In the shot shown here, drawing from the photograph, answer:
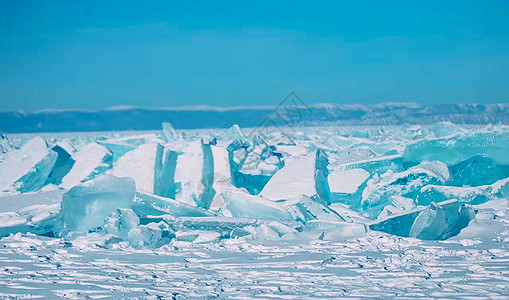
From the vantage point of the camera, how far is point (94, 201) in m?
4.28

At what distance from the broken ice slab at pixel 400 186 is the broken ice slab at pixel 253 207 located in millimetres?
1011

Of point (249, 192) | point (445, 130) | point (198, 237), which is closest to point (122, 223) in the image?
point (198, 237)

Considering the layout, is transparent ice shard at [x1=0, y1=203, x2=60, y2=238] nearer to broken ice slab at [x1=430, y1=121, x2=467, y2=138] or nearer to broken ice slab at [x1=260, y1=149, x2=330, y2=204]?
broken ice slab at [x1=260, y1=149, x2=330, y2=204]

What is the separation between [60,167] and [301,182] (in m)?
2.84

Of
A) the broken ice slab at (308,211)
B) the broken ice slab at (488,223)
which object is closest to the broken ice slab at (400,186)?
the broken ice slab at (488,223)

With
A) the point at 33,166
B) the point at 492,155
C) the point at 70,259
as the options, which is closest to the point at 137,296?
the point at 70,259

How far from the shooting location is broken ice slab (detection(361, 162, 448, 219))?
516cm

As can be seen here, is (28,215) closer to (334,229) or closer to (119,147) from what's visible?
(334,229)

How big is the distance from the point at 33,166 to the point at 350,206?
124 inches

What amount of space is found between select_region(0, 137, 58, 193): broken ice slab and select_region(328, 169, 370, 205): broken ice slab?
2874mm

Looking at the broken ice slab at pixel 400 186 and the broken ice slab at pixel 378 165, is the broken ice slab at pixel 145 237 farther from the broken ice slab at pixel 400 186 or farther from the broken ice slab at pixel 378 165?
the broken ice slab at pixel 378 165

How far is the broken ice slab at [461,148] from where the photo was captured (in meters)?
5.89

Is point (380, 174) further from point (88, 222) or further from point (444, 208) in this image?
point (88, 222)

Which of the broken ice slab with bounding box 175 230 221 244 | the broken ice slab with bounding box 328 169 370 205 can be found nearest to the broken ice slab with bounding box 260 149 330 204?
the broken ice slab with bounding box 328 169 370 205
